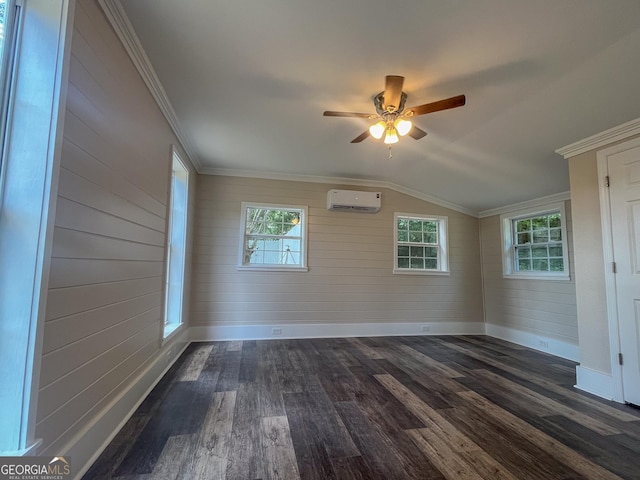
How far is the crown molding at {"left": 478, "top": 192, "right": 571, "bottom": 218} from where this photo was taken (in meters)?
4.15

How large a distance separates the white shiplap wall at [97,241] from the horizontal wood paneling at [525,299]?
17.1 feet

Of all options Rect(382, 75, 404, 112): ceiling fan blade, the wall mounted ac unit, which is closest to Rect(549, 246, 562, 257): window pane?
the wall mounted ac unit

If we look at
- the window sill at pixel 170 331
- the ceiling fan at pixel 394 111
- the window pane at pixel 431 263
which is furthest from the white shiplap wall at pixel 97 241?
the window pane at pixel 431 263

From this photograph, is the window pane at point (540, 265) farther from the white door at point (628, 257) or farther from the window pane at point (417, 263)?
the white door at point (628, 257)

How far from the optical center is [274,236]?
4785 millimetres

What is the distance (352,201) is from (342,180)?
18.8 inches

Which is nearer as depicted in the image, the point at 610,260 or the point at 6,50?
the point at 6,50

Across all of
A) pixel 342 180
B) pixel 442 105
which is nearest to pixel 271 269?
pixel 342 180

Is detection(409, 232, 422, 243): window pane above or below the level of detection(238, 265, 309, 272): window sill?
above

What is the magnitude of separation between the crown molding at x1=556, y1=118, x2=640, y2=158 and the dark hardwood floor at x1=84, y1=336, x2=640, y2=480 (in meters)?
2.36

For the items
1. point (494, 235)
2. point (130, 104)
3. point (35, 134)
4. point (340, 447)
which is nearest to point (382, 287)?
point (494, 235)

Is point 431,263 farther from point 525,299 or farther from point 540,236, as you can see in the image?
point 540,236

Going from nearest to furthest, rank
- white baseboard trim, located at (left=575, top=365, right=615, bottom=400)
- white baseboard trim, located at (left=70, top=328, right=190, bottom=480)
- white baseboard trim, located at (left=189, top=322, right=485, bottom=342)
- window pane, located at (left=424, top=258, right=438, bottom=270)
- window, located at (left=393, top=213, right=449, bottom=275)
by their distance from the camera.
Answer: white baseboard trim, located at (left=70, top=328, right=190, bottom=480) → white baseboard trim, located at (left=575, top=365, right=615, bottom=400) → white baseboard trim, located at (left=189, top=322, right=485, bottom=342) → window, located at (left=393, top=213, right=449, bottom=275) → window pane, located at (left=424, top=258, right=438, bottom=270)

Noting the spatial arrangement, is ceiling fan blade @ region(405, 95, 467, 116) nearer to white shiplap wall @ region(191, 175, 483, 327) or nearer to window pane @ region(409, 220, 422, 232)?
white shiplap wall @ region(191, 175, 483, 327)
